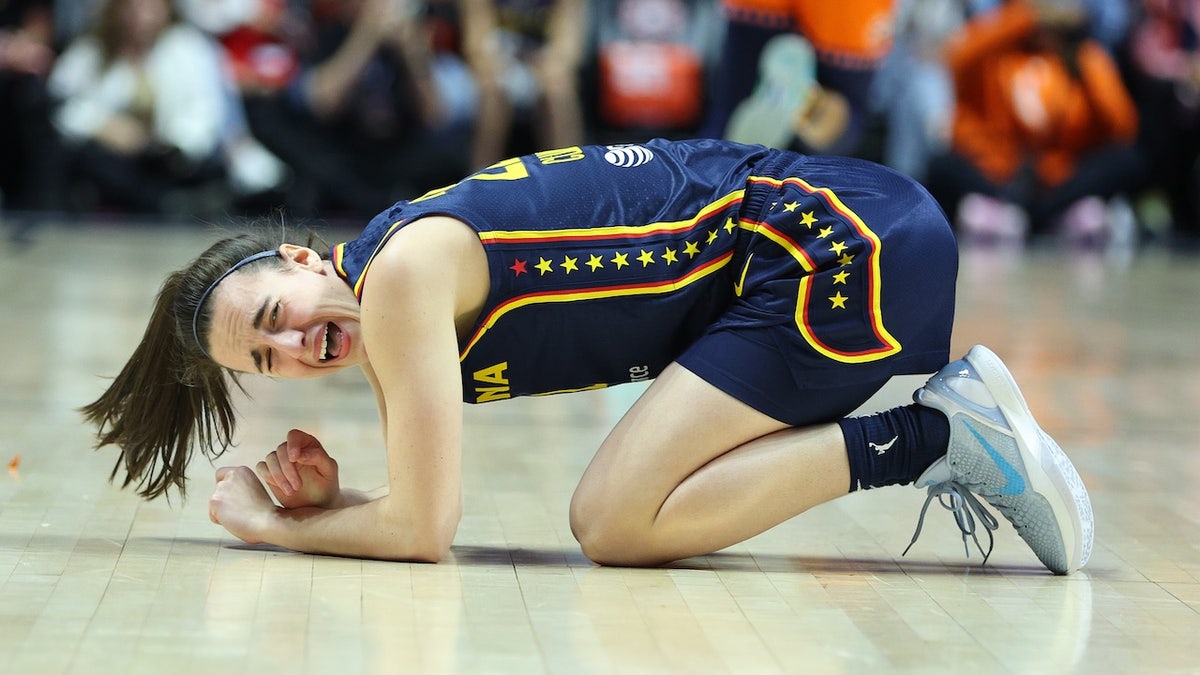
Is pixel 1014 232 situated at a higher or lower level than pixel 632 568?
lower

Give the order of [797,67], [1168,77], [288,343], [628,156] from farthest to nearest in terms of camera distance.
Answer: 1. [1168,77]
2. [797,67]
3. [628,156]
4. [288,343]

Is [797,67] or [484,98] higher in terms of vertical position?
[797,67]

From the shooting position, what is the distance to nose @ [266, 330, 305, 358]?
2.06 m

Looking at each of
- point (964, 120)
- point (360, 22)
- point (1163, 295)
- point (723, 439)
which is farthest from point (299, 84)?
point (723, 439)

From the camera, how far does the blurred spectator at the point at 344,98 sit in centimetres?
782

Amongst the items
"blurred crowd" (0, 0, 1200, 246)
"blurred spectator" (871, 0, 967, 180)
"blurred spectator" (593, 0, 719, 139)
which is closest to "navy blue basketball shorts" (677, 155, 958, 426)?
"blurred crowd" (0, 0, 1200, 246)

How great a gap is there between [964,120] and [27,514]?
693 centimetres

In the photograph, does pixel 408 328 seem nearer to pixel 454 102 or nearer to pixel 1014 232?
pixel 454 102

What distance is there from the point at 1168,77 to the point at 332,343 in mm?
7568

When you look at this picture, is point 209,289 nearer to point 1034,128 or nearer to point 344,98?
point 344,98

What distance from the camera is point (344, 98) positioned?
790 centimetres

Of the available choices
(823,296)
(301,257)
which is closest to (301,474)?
(301,257)

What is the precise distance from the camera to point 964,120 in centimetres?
849

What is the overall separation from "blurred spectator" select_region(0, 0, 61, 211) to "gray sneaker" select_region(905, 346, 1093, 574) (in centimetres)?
634
